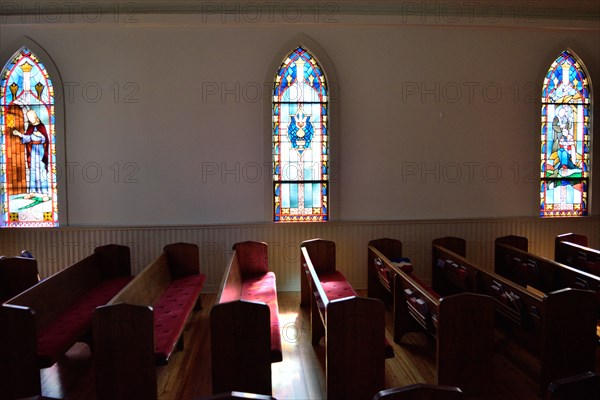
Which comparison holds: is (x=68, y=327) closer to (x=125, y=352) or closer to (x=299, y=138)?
(x=125, y=352)

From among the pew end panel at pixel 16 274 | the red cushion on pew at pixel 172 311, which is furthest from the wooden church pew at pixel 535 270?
the pew end panel at pixel 16 274

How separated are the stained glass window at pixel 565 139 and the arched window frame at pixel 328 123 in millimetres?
3428

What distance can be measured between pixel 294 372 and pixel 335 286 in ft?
4.24

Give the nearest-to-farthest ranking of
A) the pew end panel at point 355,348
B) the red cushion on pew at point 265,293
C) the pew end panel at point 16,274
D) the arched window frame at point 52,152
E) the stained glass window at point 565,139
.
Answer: the pew end panel at point 355,348 < the red cushion on pew at point 265,293 < the pew end panel at point 16,274 < the arched window frame at point 52,152 < the stained glass window at point 565,139

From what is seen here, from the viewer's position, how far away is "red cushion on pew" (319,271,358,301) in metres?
4.43

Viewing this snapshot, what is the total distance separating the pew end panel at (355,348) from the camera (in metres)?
3.10

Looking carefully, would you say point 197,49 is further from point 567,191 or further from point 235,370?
point 567,191

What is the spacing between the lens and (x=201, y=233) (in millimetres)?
5914

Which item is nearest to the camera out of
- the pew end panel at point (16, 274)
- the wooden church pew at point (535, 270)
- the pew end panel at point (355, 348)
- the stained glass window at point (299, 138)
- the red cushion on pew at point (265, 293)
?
the pew end panel at point (355, 348)

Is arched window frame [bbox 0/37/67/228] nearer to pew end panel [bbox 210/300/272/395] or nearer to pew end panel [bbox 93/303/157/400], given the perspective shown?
pew end panel [bbox 93/303/157/400]

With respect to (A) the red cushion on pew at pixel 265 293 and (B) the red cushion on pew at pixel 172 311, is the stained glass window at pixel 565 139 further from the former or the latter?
(B) the red cushion on pew at pixel 172 311

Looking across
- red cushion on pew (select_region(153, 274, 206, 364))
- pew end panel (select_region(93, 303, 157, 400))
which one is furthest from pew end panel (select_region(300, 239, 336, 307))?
pew end panel (select_region(93, 303, 157, 400))

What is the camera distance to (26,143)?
19.3 ft

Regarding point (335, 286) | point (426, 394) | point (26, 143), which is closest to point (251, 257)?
point (335, 286)
